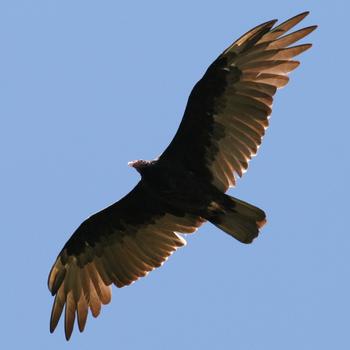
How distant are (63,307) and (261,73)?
391 cm

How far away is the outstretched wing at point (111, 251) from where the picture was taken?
11.9 m

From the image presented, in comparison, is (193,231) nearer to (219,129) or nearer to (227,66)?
(219,129)

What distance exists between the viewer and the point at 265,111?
10891mm

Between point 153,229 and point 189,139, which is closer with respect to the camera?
point 189,139

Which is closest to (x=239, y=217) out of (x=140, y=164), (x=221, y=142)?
(x=221, y=142)

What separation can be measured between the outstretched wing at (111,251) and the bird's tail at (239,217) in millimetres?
744

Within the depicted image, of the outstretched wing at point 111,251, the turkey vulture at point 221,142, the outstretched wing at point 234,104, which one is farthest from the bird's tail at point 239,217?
the outstretched wing at point 111,251

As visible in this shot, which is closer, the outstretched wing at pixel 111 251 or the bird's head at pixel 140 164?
the bird's head at pixel 140 164

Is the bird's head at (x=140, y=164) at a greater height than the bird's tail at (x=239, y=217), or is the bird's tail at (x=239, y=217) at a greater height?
the bird's head at (x=140, y=164)

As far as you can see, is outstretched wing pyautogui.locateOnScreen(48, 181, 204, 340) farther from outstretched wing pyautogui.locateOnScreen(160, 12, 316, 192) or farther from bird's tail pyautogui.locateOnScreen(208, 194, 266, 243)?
outstretched wing pyautogui.locateOnScreen(160, 12, 316, 192)

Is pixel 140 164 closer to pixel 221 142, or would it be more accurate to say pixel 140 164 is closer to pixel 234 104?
pixel 221 142

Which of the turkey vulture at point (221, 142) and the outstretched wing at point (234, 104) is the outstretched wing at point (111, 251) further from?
the outstretched wing at point (234, 104)

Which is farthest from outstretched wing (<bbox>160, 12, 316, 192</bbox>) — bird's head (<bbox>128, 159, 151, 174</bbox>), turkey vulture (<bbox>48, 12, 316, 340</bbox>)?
bird's head (<bbox>128, 159, 151, 174</bbox>)

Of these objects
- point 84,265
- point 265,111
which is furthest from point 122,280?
point 265,111
